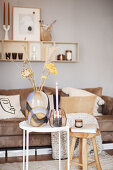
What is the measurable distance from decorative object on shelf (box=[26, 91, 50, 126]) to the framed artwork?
2.38m

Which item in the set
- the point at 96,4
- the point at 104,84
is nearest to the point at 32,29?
the point at 96,4

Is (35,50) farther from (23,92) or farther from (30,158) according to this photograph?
(30,158)

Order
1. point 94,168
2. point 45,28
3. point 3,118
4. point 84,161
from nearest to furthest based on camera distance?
1. point 84,161
2. point 94,168
3. point 3,118
4. point 45,28

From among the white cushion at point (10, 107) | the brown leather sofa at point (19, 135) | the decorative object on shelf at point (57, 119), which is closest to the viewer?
the decorative object on shelf at point (57, 119)

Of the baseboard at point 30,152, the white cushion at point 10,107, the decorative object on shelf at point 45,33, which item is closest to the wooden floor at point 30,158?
the baseboard at point 30,152

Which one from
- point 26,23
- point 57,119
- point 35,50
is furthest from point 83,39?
point 57,119

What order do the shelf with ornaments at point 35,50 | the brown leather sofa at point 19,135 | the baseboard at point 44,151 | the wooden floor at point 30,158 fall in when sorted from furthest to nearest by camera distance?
the shelf with ornaments at point 35,50
the baseboard at point 44,151
the brown leather sofa at point 19,135
the wooden floor at point 30,158

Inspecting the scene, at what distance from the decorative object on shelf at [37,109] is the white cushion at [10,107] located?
141 cm

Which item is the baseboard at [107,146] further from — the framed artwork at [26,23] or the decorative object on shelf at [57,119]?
the framed artwork at [26,23]

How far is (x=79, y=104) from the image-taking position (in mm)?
3564

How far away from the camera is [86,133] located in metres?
2.35

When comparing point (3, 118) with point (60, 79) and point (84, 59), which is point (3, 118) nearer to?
point (60, 79)

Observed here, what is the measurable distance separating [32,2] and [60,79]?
4.80ft

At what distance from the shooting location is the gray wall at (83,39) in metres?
4.27
